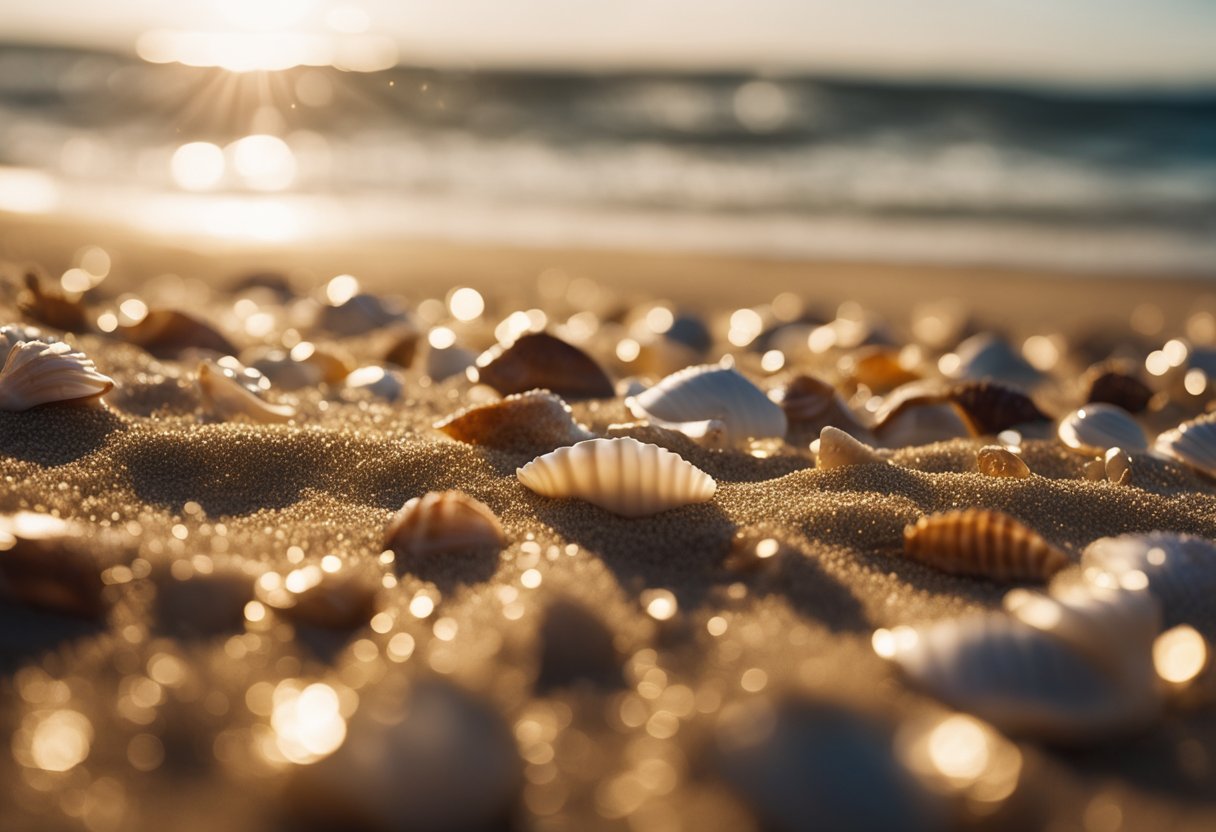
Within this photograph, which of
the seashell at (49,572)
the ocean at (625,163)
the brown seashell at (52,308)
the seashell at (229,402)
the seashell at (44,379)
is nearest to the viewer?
the seashell at (49,572)

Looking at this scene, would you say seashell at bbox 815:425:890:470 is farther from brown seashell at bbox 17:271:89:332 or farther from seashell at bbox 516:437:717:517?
brown seashell at bbox 17:271:89:332

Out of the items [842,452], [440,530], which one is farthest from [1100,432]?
[440,530]

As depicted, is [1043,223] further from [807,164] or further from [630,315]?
[630,315]

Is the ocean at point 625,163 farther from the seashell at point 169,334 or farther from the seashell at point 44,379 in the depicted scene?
the seashell at point 44,379

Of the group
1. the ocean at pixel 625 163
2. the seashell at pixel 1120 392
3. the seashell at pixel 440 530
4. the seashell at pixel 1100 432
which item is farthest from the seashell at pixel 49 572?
the ocean at pixel 625 163

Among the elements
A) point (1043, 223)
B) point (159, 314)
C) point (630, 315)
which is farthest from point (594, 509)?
point (1043, 223)

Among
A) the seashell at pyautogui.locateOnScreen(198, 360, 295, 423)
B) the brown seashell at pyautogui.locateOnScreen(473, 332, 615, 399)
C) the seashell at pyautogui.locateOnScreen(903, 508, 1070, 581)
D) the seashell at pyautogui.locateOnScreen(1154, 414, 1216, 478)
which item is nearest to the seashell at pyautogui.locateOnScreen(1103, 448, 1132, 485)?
the seashell at pyautogui.locateOnScreen(1154, 414, 1216, 478)
